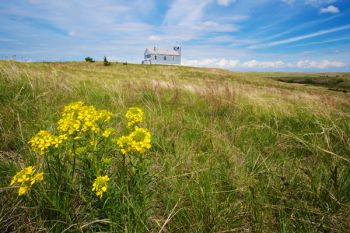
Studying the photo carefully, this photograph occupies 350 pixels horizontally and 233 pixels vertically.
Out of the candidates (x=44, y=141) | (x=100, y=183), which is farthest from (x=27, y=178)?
(x=100, y=183)

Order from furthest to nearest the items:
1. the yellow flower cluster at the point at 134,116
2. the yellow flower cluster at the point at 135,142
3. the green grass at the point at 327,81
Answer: the green grass at the point at 327,81 < the yellow flower cluster at the point at 134,116 < the yellow flower cluster at the point at 135,142

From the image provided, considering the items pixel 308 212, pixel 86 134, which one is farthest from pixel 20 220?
pixel 308 212

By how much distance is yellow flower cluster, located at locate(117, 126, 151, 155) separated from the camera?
140cm

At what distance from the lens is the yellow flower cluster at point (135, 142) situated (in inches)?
55.1

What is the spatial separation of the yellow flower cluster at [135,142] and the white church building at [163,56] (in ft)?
285

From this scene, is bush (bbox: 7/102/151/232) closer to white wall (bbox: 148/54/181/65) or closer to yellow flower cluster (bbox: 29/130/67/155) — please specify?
yellow flower cluster (bbox: 29/130/67/155)

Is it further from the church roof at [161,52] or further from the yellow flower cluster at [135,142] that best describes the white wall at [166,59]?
the yellow flower cluster at [135,142]

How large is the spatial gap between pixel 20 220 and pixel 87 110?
3.10 feet

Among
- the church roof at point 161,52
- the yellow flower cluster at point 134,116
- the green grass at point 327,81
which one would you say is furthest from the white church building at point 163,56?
the yellow flower cluster at point 134,116

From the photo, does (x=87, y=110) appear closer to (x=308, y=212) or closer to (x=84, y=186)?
(x=84, y=186)

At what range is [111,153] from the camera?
268 centimetres

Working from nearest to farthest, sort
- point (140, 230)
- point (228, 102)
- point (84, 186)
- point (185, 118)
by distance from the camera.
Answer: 1. point (140, 230)
2. point (84, 186)
3. point (185, 118)
4. point (228, 102)

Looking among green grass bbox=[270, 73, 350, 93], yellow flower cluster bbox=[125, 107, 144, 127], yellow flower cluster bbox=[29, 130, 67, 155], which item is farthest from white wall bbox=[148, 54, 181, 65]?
yellow flower cluster bbox=[29, 130, 67, 155]

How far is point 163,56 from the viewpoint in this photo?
8769 cm
